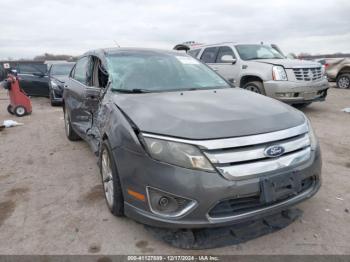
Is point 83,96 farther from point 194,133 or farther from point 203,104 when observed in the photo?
point 194,133

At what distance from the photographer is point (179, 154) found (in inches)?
98.1

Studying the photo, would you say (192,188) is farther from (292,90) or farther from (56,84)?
(56,84)

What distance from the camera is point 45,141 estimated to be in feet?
21.3

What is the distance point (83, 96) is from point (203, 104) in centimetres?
222

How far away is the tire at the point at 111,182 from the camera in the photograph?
9.78 feet

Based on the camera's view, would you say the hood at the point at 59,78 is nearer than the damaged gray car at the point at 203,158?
No

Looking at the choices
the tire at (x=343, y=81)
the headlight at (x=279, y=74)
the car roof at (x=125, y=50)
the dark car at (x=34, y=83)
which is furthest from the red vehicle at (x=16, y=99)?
the tire at (x=343, y=81)

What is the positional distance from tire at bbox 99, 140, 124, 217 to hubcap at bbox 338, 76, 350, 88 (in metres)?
14.1

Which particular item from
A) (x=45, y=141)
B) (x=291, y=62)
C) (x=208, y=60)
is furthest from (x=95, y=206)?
(x=208, y=60)

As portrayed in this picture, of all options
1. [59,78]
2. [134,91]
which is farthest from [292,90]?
[59,78]

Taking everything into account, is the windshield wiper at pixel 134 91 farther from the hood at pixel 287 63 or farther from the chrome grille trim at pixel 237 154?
the hood at pixel 287 63

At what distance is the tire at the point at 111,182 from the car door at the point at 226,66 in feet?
18.6

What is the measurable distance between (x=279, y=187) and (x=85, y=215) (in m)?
1.92

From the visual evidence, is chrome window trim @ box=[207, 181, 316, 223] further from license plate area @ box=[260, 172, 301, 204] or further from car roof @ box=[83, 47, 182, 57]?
car roof @ box=[83, 47, 182, 57]
